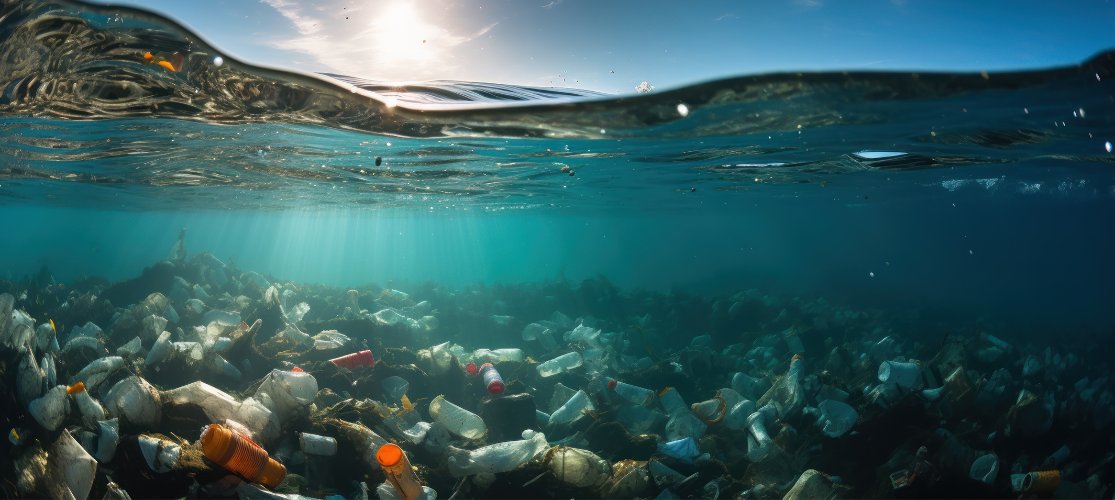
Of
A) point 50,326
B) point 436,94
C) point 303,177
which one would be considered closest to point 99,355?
point 50,326

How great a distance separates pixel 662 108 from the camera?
5.98m

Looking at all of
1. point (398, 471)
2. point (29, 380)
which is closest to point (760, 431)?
point (398, 471)

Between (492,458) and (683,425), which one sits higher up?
(492,458)

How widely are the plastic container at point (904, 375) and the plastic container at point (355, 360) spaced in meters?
8.08

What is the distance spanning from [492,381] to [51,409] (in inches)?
192

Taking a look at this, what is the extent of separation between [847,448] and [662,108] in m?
4.94

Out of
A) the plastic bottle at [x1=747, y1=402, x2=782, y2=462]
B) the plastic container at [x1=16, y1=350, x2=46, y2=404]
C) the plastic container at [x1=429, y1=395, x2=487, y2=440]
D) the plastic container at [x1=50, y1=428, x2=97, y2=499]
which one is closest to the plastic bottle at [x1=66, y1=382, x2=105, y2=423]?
the plastic container at [x1=50, y1=428, x2=97, y2=499]

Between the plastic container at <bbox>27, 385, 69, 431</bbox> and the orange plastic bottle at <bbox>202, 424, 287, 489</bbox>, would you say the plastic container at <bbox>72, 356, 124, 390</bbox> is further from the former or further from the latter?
the orange plastic bottle at <bbox>202, 424, 287, 489</bbox>

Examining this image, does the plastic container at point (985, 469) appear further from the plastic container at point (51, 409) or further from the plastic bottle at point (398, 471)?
the plastic container at point (51, 409)

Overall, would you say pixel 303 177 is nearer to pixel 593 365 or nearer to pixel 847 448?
pixel 593 365

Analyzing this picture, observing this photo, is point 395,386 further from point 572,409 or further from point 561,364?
point 561,364

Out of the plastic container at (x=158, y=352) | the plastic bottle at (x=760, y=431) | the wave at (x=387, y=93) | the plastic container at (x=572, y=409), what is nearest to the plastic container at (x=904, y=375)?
the plastic bottle at (x=760, y=431)

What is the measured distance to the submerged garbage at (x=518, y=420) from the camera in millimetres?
4082

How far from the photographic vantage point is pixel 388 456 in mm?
3820
